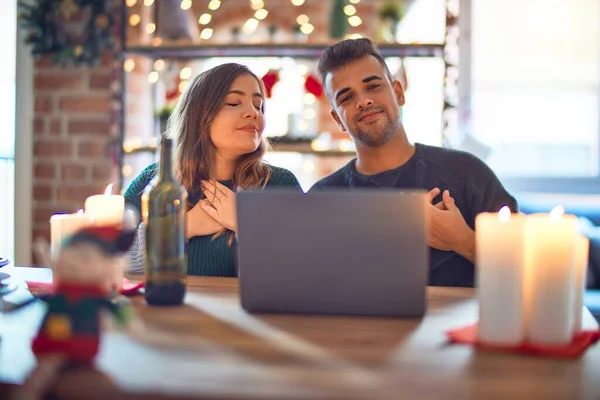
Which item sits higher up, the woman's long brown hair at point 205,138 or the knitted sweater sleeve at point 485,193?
the woman's long brown hair at point 205,138

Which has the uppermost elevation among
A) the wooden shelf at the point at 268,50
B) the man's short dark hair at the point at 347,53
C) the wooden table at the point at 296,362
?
the wooden shelf at the point at 268,50

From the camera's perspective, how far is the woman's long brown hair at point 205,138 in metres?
1.89

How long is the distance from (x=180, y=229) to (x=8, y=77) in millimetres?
3238

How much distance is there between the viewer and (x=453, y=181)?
6.43ft

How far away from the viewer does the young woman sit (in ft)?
5.78

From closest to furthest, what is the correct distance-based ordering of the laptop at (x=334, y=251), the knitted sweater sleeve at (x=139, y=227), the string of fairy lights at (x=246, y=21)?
1. the laptop at (x=334, y=251)
2. the knitted sweater sleeve at (x=139, y=227)
3. the string of fairy lights at (x=246, y=21)

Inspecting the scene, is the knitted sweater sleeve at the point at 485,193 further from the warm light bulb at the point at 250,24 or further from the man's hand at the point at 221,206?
the warm light bulb at the point at 250,24

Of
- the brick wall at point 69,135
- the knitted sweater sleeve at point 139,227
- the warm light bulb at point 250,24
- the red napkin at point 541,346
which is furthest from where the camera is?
the warm light bulb at point 250,24

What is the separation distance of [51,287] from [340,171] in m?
1.07

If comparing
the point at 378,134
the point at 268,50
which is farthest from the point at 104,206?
the point at 268,50

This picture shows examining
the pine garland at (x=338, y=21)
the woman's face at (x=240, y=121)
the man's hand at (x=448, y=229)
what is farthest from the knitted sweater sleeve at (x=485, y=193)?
the pine garland at (x=338, y=21)

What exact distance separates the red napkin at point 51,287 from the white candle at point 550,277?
70 cm

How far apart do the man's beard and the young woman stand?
239 mm

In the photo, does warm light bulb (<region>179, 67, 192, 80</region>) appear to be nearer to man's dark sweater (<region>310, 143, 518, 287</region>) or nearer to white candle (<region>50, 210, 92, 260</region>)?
man's dark sweater (<region>310, 143, 518, 287</region>)
